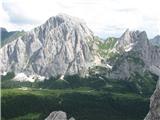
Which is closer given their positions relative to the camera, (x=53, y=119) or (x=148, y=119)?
(x=148, y=119)

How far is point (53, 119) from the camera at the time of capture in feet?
348

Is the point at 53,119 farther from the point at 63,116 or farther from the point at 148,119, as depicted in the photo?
the point at 148,119

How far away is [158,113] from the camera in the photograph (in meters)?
46.6

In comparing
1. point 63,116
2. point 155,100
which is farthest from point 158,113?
point 63,116

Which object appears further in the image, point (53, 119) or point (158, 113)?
point (53, 119)

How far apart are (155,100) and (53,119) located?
61.2 m

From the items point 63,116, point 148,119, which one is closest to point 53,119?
point 63,116

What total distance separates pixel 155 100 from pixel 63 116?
196 feet

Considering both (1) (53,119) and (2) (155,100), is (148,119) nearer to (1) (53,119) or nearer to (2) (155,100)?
(2) (155,100)

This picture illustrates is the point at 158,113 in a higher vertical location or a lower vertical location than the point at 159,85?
lower

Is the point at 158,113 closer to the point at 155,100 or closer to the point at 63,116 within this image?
the point at 155,100

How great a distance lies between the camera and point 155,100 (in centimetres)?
4806

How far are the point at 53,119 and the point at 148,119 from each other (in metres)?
60.3

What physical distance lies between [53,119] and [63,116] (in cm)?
297
